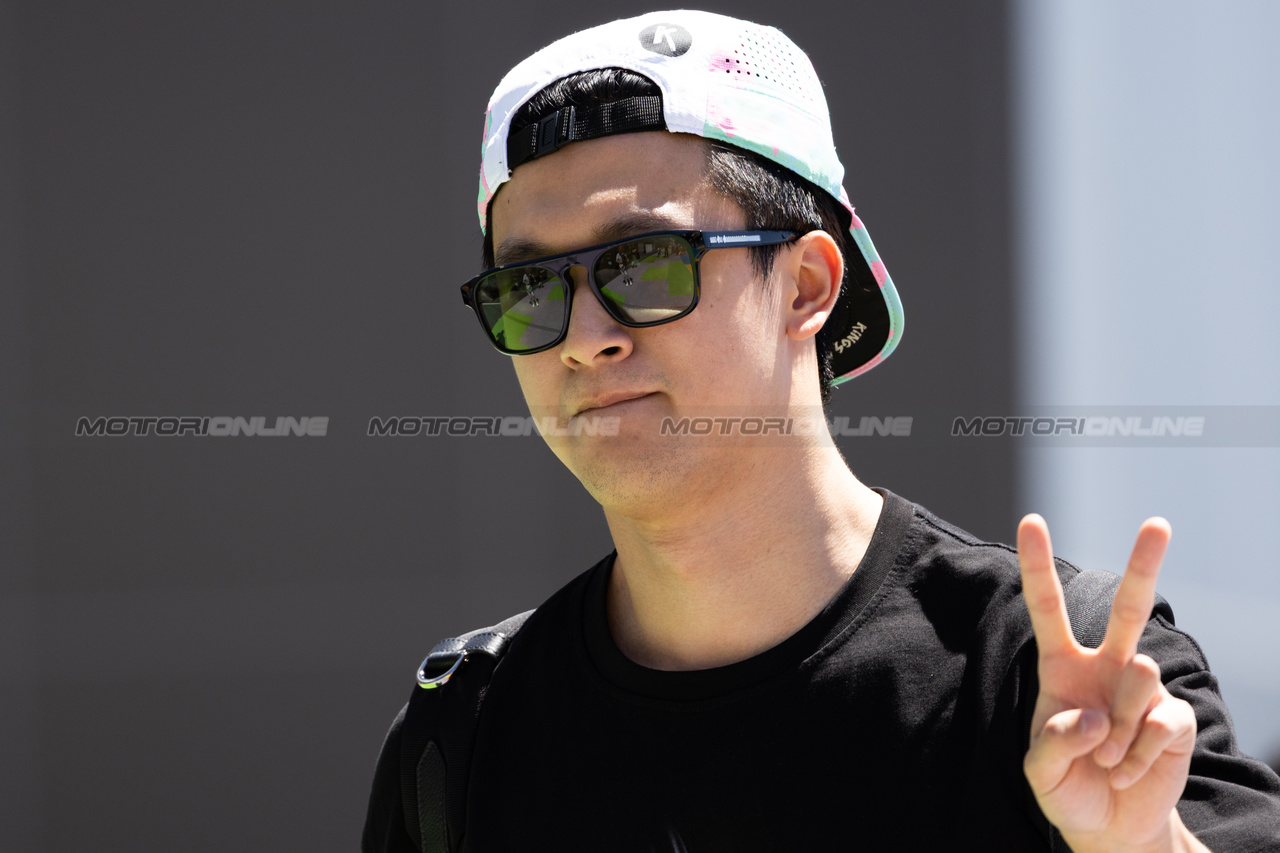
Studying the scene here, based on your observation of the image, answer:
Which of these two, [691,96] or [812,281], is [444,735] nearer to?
[812,281]

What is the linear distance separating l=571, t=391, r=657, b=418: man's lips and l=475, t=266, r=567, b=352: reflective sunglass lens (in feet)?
0.44

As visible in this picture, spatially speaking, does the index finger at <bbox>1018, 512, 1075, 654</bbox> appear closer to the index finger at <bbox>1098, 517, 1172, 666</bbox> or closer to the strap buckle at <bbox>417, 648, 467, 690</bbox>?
the index finger at <bbox>1098, 517, 1172, 666</bbox>

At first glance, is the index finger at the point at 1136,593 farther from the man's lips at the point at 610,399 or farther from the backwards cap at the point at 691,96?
the backwards cap at the point at 691,96

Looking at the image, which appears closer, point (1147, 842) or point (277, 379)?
point (1147, 842)

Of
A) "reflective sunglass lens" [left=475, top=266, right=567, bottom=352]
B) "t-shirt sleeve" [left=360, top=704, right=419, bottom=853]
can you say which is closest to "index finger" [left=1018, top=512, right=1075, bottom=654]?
"reflective sunglass lens" [left=475, top=266, right=567, bottom=352]

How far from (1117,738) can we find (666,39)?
1245mm

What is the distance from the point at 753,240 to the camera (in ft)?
5.29

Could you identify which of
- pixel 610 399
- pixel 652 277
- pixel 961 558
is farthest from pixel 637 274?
pixel 961 558

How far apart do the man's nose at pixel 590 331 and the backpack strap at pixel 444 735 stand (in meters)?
A: 0.56

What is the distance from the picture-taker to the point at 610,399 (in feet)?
5.21

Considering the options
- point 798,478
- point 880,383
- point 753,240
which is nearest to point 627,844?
point 798,478

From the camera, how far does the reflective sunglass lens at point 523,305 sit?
5.42 ft

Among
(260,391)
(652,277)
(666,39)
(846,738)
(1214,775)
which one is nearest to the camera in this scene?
(1214,775)

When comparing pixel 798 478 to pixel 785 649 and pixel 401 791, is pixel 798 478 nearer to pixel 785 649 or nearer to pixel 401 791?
pixel 785 649
